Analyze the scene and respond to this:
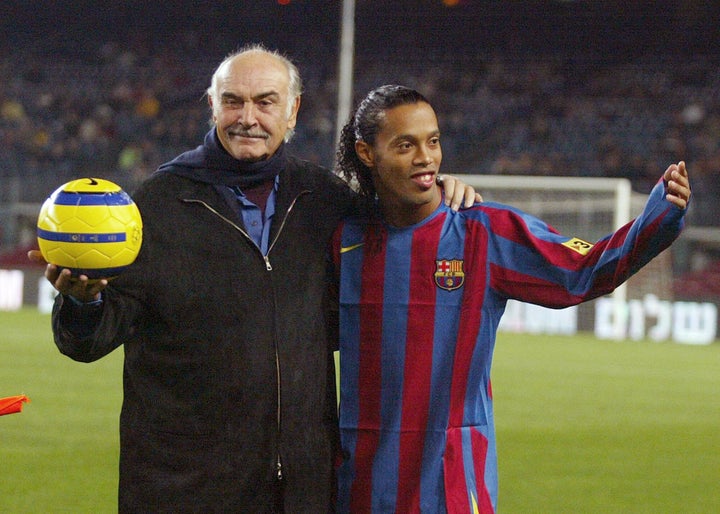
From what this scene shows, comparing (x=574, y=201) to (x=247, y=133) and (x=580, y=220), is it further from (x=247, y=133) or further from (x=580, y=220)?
(x=247, y=133)

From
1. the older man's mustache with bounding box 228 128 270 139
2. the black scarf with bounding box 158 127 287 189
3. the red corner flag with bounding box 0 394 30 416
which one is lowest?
the red corner flag with bounding box 0 394 30 416

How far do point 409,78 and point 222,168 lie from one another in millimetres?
22737

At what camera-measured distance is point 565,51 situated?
83.7ft

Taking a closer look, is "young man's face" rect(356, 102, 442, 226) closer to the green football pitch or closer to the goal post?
the green football pitch

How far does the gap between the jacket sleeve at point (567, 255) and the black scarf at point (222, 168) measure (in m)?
0.64

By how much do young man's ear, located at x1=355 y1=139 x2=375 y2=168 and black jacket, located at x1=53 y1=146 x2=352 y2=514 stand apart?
0.36 metres

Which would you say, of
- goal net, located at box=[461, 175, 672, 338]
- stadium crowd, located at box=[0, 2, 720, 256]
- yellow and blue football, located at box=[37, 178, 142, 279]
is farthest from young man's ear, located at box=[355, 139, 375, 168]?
stadium crowd, located at box=[0, 2, 720, 256]

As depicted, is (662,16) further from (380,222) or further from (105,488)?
(380,222)

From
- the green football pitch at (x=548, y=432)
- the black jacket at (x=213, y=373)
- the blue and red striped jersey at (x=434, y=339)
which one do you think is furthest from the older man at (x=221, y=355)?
the green football pitch at (x=548, y=432)

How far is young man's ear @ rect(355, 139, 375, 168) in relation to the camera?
337cm

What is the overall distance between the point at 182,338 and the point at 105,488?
118 inches

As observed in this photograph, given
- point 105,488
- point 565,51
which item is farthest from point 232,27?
point 105,488

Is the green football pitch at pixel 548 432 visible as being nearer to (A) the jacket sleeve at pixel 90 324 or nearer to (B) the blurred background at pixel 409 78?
(A) the jacket sleeve at pixel 90 324

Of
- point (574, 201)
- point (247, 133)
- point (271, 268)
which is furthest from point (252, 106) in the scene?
point (574, 201)
